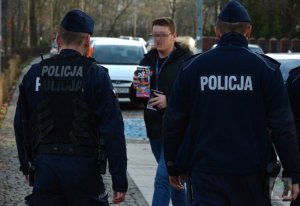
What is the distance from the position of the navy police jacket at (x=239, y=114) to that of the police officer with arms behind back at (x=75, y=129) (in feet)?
1.61

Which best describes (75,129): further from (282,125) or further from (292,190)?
(292,190)

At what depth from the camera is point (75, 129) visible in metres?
4.42

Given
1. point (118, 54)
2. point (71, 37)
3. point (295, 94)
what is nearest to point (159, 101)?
point (295, 94)

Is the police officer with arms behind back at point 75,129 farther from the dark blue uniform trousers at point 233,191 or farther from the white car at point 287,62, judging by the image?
the white car at point 287,62

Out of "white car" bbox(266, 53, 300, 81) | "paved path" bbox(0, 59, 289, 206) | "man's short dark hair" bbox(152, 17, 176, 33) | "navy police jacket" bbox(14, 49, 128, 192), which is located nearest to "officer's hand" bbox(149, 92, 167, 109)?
"man's short dark hair" bbox(152, 17, 176, 33)

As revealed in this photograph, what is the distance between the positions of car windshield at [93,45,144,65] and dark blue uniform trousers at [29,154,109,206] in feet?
49.6

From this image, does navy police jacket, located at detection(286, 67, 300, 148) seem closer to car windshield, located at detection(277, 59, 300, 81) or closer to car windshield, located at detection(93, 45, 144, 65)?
car windshield, located at detection(277, 59, 300, 81)

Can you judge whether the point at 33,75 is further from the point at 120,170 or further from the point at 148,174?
the point at 148,174

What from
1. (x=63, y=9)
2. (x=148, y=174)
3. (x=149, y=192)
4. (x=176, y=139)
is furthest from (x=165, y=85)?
(x=63, y=9)

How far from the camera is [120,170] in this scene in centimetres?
443

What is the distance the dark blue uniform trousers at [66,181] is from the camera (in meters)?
4.42

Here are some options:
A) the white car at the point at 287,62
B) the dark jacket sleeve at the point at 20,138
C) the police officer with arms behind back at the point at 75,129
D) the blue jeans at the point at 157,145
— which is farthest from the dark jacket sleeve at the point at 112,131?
the white car at the point at 287,62

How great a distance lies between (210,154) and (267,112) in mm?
400

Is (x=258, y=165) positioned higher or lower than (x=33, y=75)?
lower
